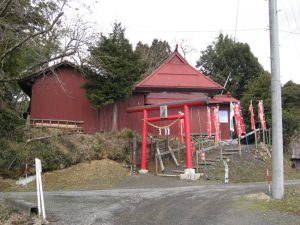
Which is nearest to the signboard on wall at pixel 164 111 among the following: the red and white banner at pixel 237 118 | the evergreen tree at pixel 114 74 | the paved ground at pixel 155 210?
the evergreen tree at pixel 114 74

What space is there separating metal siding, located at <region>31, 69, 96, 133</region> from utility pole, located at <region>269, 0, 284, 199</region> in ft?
52.1

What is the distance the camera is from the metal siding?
82.1 feet

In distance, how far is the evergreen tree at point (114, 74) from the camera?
22609 millimetres

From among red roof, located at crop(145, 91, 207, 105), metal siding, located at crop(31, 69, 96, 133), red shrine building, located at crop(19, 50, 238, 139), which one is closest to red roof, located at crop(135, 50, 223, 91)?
red shrine building, located at crop(19, 50, 238, 139)

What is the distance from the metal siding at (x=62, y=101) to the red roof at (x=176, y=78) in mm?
3954

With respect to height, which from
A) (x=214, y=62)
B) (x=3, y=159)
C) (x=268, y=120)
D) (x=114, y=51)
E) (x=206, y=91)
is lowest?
(x=3, y=159)

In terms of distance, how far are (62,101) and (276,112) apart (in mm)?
17093

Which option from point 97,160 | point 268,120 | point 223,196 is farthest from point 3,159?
point 268,120

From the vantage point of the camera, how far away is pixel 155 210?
9.49 m

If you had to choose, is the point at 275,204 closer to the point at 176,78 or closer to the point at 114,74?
the point at 114,74

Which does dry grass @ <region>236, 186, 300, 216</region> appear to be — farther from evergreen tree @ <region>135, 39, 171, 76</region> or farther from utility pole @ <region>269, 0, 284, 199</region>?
evergreen tree @ <region>135, 39, 171, 76</region>

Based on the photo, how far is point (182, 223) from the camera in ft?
26.7

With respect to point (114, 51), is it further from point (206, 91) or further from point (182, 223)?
point (182, 223)

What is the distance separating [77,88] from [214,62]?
24405 mm
